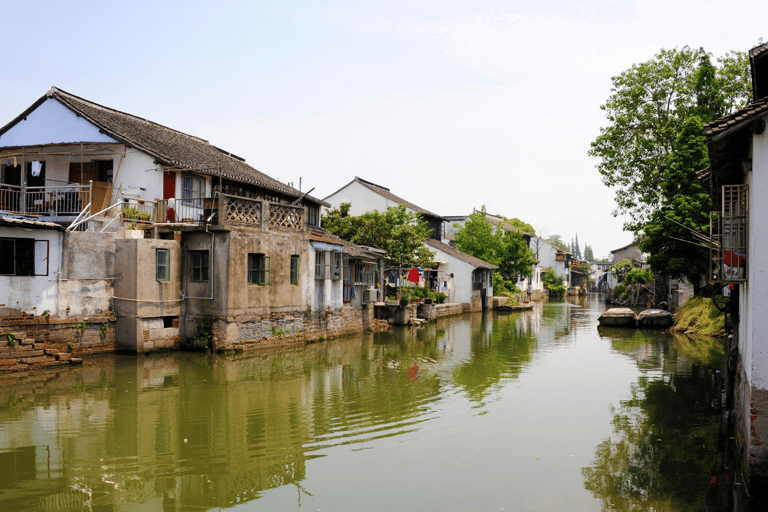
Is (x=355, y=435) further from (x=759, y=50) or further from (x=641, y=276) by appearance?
(x=641, y=276)

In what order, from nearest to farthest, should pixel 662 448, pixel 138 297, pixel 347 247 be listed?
pixel 662 448 → pixel 138 297 → pixel 347 247

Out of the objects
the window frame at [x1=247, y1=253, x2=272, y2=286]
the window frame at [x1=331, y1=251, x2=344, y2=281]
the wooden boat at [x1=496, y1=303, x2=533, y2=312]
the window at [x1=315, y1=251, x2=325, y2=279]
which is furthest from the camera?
the wooden boat at [x1=496, y1=303, x2=533, y2=312]

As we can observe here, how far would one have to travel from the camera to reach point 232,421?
12.0m

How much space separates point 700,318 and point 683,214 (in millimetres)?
5472

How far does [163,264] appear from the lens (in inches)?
787

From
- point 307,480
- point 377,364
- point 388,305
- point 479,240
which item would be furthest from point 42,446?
point 479,240

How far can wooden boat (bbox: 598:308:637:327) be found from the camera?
112 feet

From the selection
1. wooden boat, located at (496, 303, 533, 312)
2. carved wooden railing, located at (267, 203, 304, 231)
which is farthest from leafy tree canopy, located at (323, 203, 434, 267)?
wooden boat, located at (496, 303, 533, 312)

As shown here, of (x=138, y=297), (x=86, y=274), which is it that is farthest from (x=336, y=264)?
(x=86, y=274)

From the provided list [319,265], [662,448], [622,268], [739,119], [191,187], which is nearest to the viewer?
[739,119]

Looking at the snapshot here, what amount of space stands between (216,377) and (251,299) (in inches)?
202

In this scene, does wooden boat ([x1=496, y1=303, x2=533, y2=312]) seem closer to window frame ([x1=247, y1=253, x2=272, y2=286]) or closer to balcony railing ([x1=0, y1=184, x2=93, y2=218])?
window frame ([x1=247, y1=253, x2=272, y2=286])

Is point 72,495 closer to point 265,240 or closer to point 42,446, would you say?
point 42,446

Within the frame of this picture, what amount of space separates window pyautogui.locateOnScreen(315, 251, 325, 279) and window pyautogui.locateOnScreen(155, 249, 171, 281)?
6.65 metres
